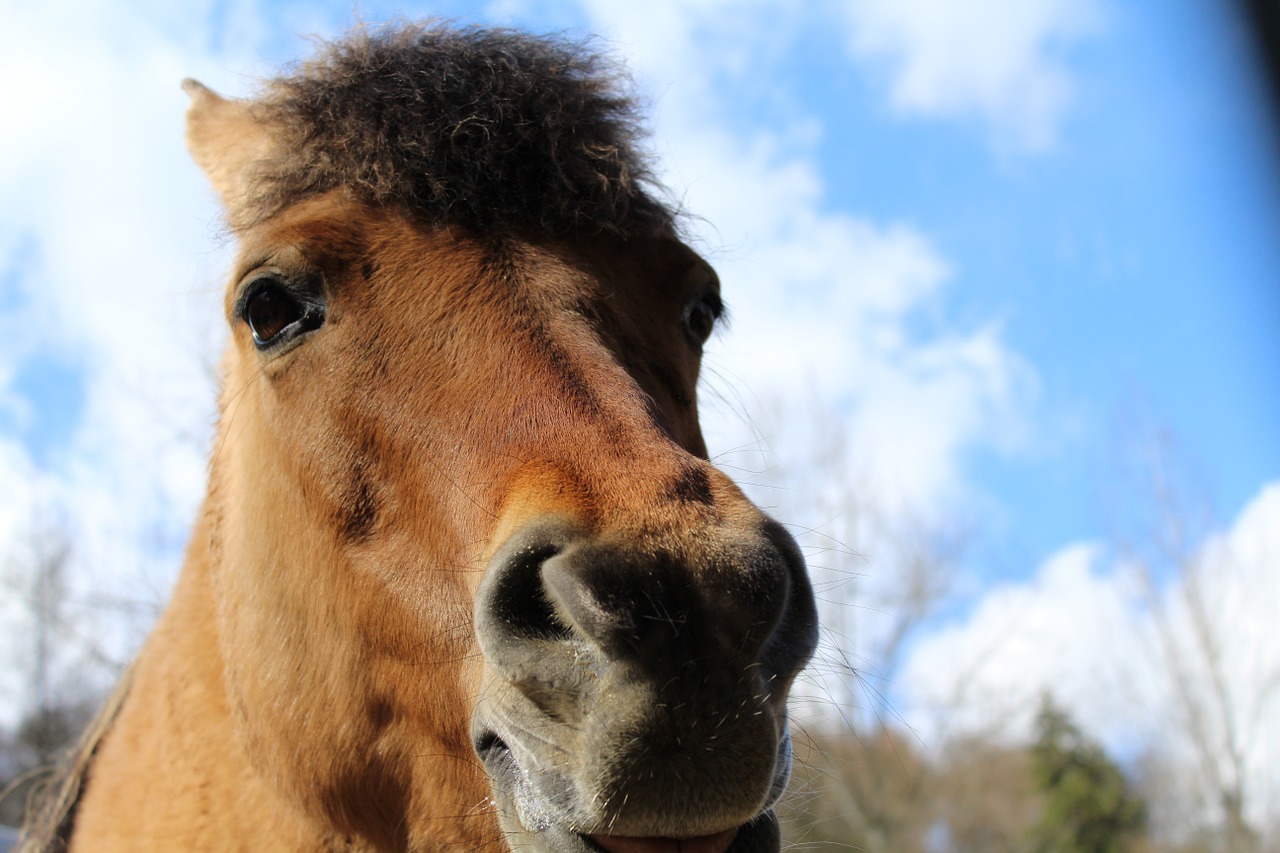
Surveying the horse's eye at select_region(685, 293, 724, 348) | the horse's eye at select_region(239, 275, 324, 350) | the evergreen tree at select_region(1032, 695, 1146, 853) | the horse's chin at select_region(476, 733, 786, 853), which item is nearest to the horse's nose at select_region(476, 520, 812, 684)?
the horse's chin at select_region(476, 733, 786, 853)

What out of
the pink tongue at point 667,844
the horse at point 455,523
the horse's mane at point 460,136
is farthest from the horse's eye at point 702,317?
the pink tongue at point 667,844

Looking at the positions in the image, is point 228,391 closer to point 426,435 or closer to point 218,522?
point 218,522

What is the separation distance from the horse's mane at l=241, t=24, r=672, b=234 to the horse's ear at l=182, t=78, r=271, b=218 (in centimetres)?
12

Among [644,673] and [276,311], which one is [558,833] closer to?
[644,673]

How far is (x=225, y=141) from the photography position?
11.5ft

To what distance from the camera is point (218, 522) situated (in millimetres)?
3123

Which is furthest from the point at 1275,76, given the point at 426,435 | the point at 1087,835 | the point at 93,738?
the point at 1087,835

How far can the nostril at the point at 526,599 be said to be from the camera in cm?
166

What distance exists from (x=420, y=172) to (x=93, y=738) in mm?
2662

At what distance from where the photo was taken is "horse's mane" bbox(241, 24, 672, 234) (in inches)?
104

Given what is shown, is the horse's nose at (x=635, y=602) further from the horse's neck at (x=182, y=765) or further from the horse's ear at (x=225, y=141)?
the horse's ear at (x=225, y=141)

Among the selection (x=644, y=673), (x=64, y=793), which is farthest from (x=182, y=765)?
(x=644, y=673)

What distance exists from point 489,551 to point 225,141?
2.50 meters

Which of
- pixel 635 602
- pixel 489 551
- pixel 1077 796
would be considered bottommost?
pixel 635 602
